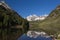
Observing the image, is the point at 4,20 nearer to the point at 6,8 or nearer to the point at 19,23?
the point at 6,8

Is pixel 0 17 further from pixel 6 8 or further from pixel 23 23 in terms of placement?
pixel 23 23

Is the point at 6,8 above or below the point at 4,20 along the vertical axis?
above

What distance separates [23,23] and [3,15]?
27.7 meters

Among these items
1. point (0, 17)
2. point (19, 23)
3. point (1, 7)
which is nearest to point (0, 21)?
point (0, 17)

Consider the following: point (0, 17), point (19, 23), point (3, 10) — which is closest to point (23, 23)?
point (19, 23)

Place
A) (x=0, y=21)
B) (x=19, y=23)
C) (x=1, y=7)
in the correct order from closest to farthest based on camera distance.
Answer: (x=0, y=21), (x=1, y=7), (x=19, y=23)

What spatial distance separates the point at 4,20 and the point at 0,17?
1.70 metres

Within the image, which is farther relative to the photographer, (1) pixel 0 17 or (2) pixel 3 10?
(2) pixel 3 10

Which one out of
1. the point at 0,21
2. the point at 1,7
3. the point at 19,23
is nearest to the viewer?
the point at 0,21

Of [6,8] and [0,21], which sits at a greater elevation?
[6,8]

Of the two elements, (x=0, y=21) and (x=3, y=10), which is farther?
(x=3, y=10)

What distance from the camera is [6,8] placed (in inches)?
2499

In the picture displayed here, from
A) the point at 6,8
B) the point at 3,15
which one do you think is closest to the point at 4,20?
the point at 3,15

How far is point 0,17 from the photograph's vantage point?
191 ft
